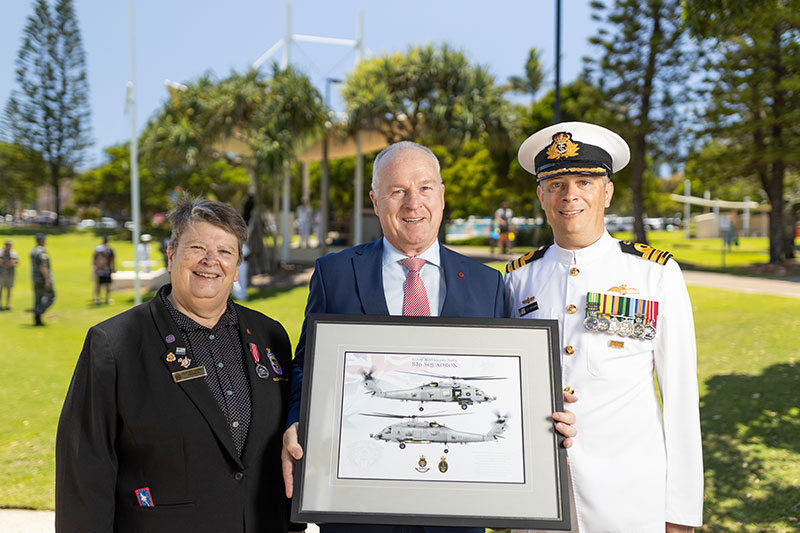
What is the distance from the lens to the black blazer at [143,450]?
2.18 m

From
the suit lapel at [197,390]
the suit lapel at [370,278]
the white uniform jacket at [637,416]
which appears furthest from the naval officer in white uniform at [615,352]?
the suit lapel at [197,390]

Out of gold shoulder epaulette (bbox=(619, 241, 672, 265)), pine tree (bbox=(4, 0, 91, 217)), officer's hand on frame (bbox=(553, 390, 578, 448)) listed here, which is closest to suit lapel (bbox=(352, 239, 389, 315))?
officer's hand on frame (bbox=(553, 390, 578, 448))

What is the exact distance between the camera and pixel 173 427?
86.4 inches

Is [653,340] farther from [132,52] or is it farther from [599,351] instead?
[132,52]

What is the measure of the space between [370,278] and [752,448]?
541 cm

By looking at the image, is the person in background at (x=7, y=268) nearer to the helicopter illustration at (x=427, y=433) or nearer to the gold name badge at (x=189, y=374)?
the gold name badge at (x=189, y=374)

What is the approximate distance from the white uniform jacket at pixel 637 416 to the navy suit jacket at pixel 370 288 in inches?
14.4

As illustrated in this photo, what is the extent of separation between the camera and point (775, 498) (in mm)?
5043

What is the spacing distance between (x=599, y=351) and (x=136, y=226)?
15813 millimetres

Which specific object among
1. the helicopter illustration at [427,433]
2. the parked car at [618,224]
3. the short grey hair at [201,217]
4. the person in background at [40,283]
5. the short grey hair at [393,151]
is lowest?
the person in background at [40,283]

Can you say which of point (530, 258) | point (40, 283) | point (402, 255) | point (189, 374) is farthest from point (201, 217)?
point (40, 283)

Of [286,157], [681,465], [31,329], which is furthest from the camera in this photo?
[286,157]

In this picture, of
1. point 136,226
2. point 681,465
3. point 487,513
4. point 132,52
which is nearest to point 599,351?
point 681,465

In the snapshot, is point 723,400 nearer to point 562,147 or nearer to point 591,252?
point 591,252
